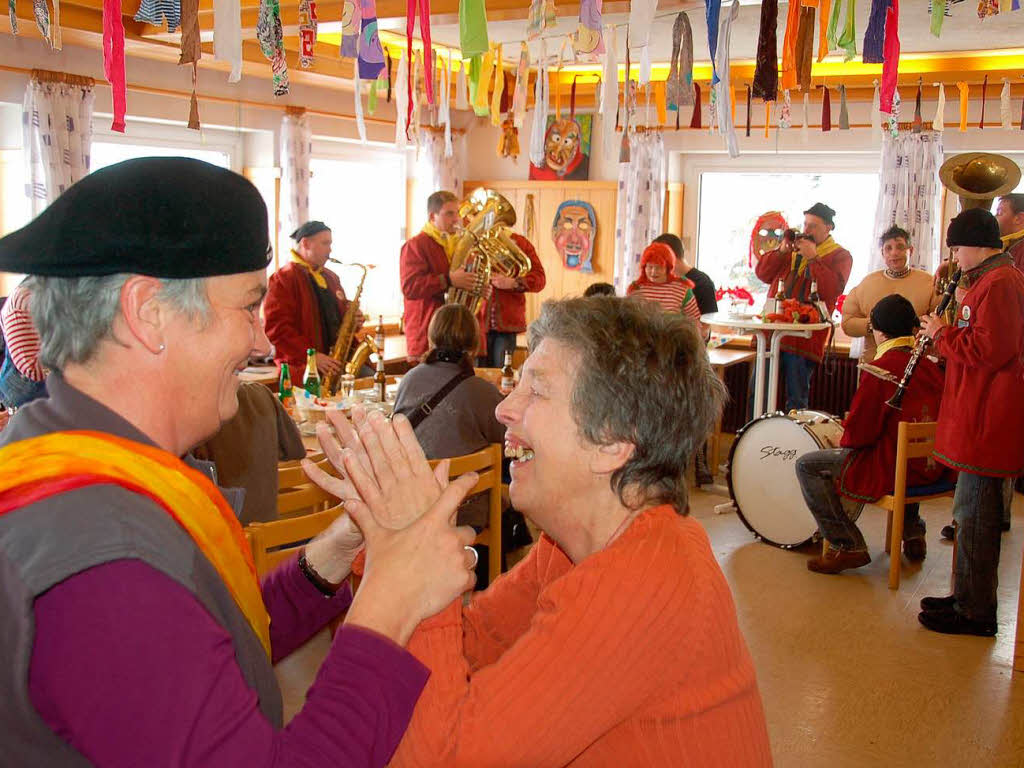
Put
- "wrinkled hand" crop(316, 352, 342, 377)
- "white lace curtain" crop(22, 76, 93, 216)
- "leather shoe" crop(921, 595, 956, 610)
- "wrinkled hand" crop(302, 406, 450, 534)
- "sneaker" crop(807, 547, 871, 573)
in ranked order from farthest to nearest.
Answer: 1. "white lace curtain" crop(22, 76, 93, 216)
2. "wrinkled hand" crop(316, 352, 342, 377)
3. "sneaker" crop(807, 547, 871, 573)
4. "leather shoe" crop(921, 595, 956, 610)
5. "wrinkled hand" crop(302, 406, 450, 534)

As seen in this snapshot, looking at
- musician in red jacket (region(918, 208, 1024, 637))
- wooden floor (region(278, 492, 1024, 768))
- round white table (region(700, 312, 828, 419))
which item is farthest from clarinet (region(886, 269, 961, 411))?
round white table (region(700, 312, 828, 419))

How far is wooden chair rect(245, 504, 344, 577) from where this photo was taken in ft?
7.61

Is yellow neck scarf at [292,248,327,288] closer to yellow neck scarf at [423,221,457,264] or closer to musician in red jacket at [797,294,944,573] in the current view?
yellow neck scarf at [423,221,457,264]

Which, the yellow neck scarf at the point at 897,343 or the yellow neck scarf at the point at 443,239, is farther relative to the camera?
the yellow neck scarf at the point at 443,239

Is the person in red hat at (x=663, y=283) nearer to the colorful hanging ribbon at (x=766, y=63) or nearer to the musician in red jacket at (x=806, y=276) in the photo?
the musician in red jacket at (x=806, y=276)

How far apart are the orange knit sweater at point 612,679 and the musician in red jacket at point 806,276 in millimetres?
5324

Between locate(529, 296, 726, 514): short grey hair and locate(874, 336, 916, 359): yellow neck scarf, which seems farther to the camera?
locate(874, 336, 916, 359): yellow neck scarf

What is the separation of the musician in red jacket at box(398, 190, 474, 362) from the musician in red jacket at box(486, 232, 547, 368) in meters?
0.33

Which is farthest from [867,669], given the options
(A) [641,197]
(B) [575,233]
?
(B) [575,233]

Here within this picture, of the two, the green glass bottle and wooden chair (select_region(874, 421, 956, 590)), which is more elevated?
the green glass bottle

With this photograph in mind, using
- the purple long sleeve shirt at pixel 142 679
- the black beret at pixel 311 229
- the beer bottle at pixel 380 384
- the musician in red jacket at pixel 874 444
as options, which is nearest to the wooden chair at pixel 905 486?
the musician in red jacket at pixel 874 444

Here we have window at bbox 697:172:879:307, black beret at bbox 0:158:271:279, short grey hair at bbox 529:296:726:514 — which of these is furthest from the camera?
window at bbox 697:172:879:307

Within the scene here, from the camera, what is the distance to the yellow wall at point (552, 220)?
28.0 feet

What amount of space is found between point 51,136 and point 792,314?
4.52 m
